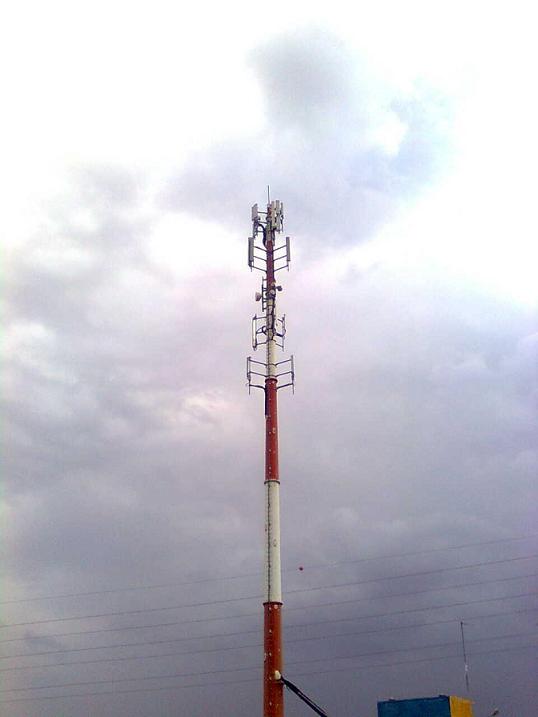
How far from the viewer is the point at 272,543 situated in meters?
71.2

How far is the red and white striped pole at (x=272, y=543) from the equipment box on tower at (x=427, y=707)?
9902mm

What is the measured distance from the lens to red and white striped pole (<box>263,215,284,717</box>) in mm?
67188

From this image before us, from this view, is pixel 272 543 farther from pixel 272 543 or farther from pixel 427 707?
pixel 427 707

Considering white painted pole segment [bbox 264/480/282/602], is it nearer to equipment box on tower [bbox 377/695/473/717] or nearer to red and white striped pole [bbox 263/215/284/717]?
red and white striped pole [bbox 263/215/284/717]

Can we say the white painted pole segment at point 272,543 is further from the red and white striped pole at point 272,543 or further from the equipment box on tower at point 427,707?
the equipment box on tower at point 427,707

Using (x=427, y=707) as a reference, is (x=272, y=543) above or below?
above

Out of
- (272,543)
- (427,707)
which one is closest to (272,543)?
(272,543)

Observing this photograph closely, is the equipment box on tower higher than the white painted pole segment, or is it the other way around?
the white painted pole segment

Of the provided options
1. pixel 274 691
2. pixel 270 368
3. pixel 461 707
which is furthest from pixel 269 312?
pixel 461 707

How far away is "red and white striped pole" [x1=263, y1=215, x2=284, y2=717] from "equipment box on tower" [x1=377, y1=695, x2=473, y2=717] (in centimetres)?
990

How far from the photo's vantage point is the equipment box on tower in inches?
2653

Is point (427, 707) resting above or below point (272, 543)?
below

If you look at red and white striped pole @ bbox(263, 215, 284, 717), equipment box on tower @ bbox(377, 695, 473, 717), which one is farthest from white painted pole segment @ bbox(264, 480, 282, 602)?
equipment box on tower @ bbox(377, 695, 473, 717)

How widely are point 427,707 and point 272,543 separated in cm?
1904
